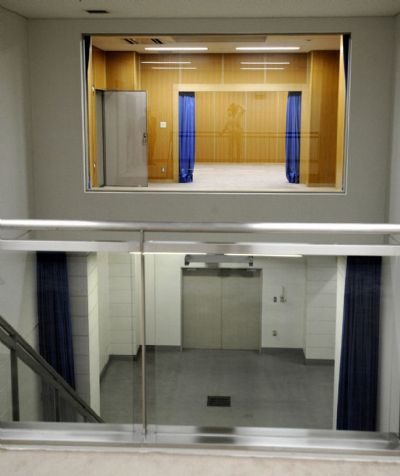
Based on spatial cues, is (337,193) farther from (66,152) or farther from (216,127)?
(66,152)

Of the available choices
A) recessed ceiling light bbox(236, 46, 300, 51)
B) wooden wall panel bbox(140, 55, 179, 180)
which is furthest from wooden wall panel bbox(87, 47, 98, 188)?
recessed ceiling light bbox(236, 46, 300, 51)

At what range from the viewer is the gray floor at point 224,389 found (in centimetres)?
286

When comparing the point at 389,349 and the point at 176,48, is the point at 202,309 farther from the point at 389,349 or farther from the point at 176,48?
the point at 176,48

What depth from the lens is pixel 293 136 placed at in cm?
857

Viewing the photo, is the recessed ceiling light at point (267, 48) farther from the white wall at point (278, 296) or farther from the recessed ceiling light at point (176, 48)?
the white wall at point (278, 296)

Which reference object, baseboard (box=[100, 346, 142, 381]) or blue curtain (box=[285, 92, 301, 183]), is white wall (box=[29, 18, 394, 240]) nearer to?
blue curtain (box=[285, 92, 301, 183])

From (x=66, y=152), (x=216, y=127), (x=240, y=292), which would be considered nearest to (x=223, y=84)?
(x=216, y=127)

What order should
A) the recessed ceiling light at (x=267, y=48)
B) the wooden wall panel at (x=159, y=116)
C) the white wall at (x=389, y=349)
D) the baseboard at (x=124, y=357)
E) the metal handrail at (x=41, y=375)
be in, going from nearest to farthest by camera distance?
1. the white wall at (x=389, y=349)
2. the baseboard at (x=124, y=357)
3. the metal handrail at (x=41, y=375)
4. the recessed ceiling light at (x=267, y=48)
5. the wooden wall panel at (x=159, y=116)

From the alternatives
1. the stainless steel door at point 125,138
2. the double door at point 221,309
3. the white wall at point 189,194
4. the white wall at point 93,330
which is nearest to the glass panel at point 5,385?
the white wall at point 93,330

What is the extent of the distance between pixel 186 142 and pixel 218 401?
6167 mm

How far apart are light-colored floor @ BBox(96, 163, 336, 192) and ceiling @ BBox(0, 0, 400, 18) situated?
1972mm

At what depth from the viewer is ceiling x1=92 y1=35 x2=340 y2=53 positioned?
8016 millimetres

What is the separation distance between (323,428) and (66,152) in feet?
20.7

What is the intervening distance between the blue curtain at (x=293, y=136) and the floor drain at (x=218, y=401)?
5.78 meters
